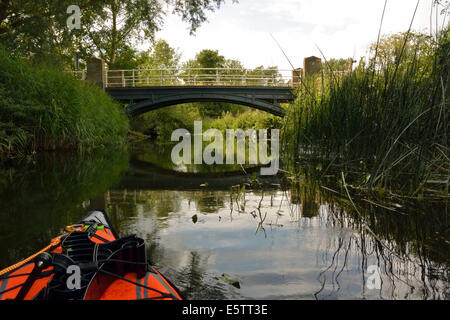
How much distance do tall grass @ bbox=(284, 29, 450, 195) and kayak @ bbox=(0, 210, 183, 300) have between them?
200 centimetres

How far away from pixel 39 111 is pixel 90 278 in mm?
6603

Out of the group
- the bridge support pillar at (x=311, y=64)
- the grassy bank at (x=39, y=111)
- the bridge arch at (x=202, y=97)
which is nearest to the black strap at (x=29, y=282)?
the grassy bank at (x=39, y=111)

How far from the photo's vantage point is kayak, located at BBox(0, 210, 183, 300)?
3.78ft

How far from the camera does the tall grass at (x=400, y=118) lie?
276 centimetres

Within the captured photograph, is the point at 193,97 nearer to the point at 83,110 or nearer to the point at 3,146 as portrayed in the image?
the point at 83,110

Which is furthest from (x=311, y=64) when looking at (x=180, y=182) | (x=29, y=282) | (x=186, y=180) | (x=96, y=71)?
(x=29, y=282)

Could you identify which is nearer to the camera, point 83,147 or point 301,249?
point 301,249

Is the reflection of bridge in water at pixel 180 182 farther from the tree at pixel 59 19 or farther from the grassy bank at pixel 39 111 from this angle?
the tree at pixel 59 19

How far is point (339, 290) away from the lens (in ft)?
4.68

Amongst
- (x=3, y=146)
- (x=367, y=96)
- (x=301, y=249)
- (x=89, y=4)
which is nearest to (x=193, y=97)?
(x=89, y=4)

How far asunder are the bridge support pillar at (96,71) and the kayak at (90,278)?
16.6 metres

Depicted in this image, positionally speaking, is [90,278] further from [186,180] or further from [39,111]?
[39,111]

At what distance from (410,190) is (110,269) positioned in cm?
253
